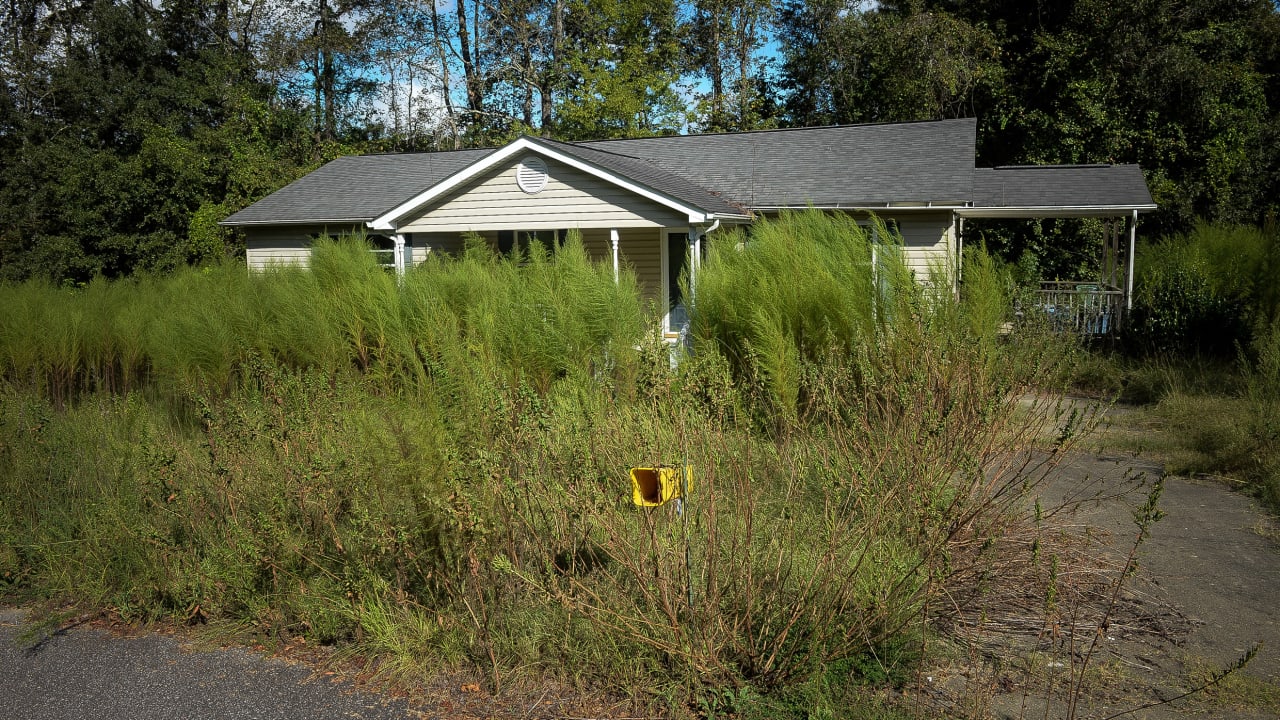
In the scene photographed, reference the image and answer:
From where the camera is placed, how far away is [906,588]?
4.12 metres

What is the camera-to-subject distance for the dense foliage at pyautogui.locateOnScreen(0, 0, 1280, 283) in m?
22.8

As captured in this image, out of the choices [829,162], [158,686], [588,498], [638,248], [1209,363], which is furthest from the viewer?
[829,162]

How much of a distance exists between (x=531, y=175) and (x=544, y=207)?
1.79 ft

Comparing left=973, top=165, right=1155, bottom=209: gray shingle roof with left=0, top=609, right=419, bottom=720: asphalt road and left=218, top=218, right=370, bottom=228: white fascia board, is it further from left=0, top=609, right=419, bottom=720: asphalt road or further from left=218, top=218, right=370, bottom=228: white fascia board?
left=0, top=609, right=419, bottom=720: asphalt road

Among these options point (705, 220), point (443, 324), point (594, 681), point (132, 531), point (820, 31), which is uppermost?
point (820, 31)

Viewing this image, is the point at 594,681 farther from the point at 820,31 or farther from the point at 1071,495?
the point at 820,31

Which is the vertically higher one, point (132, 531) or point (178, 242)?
point (178, 242)

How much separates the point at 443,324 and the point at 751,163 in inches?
416

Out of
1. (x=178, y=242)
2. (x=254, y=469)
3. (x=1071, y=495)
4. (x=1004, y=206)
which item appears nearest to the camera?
(x=254, y=469)

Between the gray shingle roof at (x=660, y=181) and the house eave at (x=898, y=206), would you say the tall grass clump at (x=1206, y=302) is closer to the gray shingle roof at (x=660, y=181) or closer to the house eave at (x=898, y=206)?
the house eave at (x=898, y=206)

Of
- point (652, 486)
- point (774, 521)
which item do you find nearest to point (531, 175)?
point (774, 521)

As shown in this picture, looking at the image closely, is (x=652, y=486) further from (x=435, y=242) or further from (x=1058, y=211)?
(x=1058, y=211)

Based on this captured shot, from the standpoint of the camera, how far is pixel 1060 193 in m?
16.5

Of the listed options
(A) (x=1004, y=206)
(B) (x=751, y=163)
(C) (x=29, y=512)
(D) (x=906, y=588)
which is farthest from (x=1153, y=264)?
(C) (x=29, y=512)
